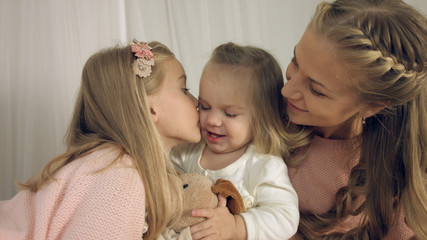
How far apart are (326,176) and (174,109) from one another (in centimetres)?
57

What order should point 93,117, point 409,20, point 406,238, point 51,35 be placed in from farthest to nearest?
point 51,35
point 406,238
point 93,117
point 409,20

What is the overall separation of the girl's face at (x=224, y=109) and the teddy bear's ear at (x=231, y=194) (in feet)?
0.56

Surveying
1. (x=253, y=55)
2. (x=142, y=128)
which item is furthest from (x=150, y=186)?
(x=253, y=55)

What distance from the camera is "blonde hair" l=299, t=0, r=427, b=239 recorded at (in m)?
1.13

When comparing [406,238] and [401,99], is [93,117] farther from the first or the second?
[406,238]

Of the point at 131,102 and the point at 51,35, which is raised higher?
the point at 51,35

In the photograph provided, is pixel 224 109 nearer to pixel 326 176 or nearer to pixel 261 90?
pixel 261 90

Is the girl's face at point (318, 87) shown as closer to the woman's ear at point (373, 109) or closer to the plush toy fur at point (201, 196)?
the woman's ear at point (373, 109)

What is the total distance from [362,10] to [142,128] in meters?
0.70

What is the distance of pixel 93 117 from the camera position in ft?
4.10

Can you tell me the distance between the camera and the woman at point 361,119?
113 centimetres

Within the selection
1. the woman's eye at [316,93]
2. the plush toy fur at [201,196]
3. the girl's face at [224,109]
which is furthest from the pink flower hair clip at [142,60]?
the woman's eye at [316,93]

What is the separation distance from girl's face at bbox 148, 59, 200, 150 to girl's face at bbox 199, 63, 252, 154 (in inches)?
2.1

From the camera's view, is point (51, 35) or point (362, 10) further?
point (51, 35)
